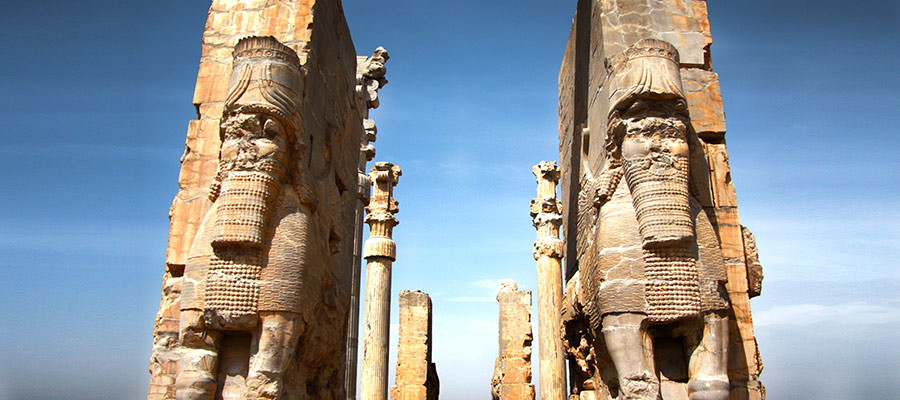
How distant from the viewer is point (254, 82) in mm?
4238

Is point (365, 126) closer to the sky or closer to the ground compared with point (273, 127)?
closer to the sky

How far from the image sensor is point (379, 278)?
11281mm

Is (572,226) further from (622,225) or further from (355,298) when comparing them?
(355,298)

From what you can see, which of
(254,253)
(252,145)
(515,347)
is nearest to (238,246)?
(254,253)

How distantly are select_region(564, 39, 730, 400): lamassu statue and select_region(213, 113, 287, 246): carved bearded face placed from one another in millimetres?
2265

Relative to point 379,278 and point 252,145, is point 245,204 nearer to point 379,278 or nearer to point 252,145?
point 252,145

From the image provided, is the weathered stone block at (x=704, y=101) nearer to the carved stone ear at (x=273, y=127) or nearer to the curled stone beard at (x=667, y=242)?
the curled stone beard at (x=667, y=242)

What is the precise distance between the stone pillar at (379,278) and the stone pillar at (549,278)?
2.81 metres

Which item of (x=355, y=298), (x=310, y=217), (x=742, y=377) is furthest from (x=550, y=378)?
(x=310, y=217)

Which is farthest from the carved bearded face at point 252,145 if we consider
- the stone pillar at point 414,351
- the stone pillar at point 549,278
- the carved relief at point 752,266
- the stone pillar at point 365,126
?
the stone pillar at point 414,351

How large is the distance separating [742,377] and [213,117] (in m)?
4.39

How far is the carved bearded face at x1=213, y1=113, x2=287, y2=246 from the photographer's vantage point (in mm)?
3971

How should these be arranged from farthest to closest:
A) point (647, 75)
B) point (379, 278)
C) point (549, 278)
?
point (549, 278) → point (379, 278) → point (647, 75)

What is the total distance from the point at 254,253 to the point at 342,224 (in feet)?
6.30
